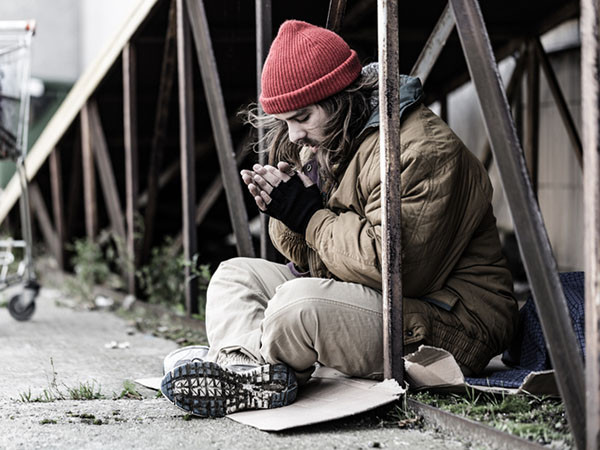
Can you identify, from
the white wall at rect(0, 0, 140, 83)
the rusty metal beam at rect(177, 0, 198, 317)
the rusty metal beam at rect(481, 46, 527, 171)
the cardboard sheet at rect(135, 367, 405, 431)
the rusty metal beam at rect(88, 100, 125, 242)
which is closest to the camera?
the cardboard sheet at rect(135, 367, 405, 431)

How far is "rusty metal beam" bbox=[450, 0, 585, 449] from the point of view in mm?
2031

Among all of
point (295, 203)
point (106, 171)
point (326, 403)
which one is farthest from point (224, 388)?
point (106, 171)

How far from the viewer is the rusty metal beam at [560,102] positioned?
521cm

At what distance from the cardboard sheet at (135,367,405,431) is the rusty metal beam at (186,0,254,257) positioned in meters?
1.30

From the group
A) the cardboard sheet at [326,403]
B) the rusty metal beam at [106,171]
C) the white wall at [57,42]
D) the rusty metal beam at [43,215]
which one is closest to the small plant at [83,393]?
the cardboard sheet at [326,403]

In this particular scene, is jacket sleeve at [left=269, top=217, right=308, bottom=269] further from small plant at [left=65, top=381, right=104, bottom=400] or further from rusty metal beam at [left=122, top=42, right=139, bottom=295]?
rusty metal beam at [left=122, top=42, right=139, bottom=295]

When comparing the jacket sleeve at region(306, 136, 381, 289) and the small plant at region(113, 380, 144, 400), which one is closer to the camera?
the jacket sleeve at region(306, 136, 381, 289)

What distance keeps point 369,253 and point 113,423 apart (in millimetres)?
959

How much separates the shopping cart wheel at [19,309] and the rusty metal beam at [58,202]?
2058mm

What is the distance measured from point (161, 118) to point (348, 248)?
289 centimetres

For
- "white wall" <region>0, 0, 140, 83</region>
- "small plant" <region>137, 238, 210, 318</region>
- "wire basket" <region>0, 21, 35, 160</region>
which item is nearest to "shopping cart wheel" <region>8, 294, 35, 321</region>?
"small plant" <region>137, 238, 210, 318</region>

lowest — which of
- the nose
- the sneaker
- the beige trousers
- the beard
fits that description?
the sneaker

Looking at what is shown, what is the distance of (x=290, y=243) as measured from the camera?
3.05 metres

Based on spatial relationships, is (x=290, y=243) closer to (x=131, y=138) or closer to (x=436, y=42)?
(x=436, y=42)
